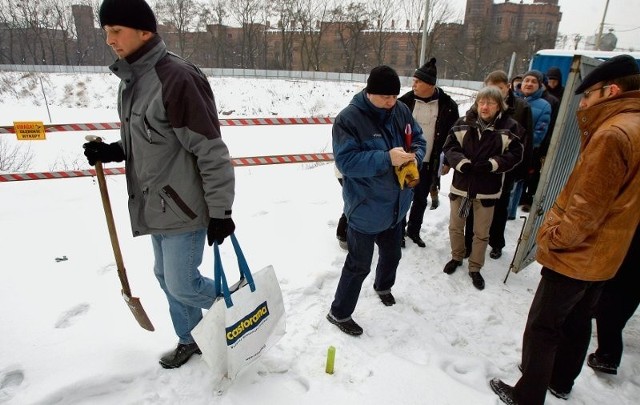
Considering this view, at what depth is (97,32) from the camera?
4897 cm

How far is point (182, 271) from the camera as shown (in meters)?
2.05

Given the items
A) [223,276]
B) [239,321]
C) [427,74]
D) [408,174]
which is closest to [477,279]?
[408,174]

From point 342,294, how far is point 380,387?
676 millimetres

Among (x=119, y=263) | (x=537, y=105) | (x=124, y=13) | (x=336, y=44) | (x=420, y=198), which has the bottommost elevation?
(x=420, y=198)

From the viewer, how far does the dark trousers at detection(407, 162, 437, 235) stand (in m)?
4.00

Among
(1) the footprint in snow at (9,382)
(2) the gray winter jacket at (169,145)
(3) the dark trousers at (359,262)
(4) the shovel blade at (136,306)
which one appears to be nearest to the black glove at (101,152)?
(2) the gray winter jacket at (169,145)

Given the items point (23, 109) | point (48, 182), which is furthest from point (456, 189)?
point (23, 109)

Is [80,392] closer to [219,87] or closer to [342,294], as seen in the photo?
[342,294]

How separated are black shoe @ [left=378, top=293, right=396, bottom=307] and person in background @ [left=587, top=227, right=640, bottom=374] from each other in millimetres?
1395

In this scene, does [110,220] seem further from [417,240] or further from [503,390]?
[417,240]

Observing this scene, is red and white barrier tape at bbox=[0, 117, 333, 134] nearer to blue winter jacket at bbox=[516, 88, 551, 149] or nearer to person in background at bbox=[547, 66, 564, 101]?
blue winter jacket at bbox=[516, 88, 551, 149]

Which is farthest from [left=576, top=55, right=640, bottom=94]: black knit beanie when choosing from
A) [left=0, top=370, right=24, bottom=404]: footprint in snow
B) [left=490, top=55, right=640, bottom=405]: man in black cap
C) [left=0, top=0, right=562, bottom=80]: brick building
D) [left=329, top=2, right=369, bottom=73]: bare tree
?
[left=329, top=2, right=369, bottom=73]: bare tree

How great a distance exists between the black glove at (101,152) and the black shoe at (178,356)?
4.06 ft

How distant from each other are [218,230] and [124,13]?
1.10m
